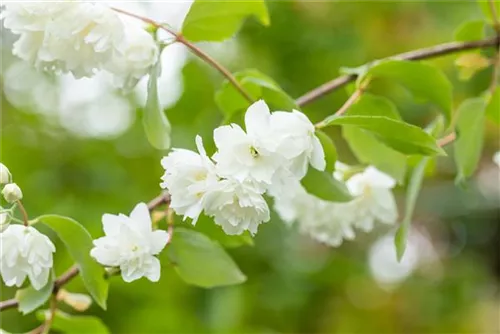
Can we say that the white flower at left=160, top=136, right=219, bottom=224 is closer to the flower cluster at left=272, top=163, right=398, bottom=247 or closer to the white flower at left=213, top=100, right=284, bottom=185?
the white flower at left=213, top=100, right=284, bottom=185

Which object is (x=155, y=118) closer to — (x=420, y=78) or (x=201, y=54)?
(x=201, y=54)

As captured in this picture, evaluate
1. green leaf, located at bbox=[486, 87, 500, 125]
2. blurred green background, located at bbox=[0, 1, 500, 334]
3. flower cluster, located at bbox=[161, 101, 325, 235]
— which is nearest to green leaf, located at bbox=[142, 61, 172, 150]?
flower cluster, located at bbox=[161, 101, 325, 235]

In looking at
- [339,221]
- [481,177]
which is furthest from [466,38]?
[481,177]

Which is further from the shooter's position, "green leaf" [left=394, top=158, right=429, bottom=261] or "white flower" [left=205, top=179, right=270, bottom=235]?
"green leaf" [left=394, top=158, right=429, bottom=261]

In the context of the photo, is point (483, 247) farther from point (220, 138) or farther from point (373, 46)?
point (220, 138)

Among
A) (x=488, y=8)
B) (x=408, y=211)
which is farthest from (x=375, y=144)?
(x=488, y=8)
